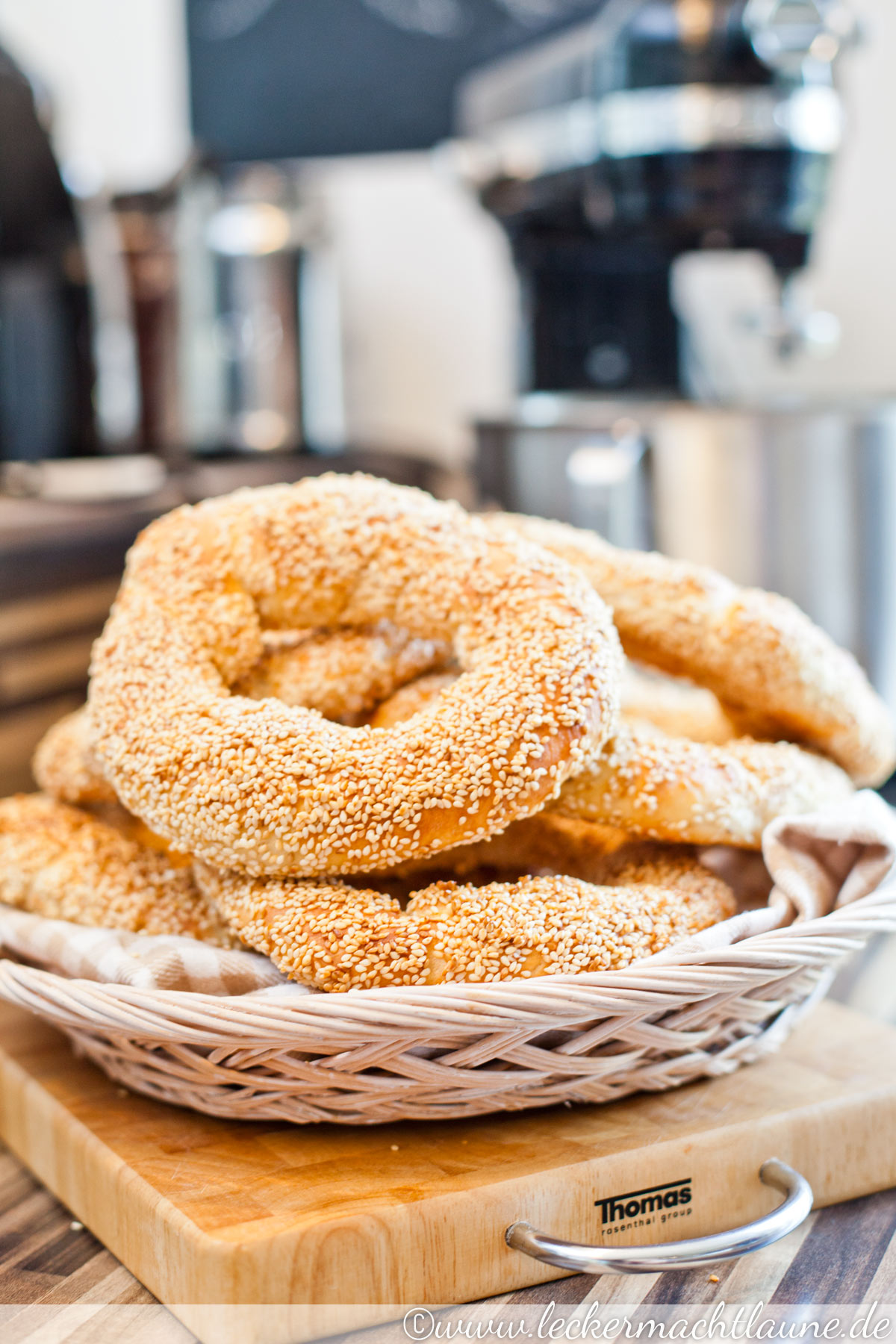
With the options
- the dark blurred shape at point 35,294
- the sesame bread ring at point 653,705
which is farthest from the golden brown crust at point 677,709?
the dark blurred shape at point 35,294

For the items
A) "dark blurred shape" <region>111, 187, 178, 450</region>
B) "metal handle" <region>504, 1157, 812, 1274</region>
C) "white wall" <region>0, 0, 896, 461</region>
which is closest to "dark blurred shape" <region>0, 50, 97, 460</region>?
"dark blurred shape" <region>111, 187, 178, 450</region>

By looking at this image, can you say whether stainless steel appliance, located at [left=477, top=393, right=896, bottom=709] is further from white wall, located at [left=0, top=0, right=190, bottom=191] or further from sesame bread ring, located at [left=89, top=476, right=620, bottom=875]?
white wall, located at [left=0, top=0, right=190, bottom=191]

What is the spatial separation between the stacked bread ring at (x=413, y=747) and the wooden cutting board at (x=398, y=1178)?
3.6 inches

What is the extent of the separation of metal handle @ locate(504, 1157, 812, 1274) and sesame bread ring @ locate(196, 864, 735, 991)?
117mm

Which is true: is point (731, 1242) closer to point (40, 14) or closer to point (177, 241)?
point (177, 241)

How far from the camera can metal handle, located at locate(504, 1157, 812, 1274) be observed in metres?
0.55

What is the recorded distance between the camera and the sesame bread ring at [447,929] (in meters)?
0.60

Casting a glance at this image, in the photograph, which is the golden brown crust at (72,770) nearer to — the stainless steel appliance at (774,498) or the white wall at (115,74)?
the stainless steel appliance at (774,498)

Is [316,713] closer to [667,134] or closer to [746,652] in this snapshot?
[746,652]

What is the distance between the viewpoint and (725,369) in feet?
5.57

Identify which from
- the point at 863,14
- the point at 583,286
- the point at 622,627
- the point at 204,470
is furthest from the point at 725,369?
the point at 622,627

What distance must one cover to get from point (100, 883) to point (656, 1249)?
0.35 metres

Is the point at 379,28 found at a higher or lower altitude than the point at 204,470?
higher

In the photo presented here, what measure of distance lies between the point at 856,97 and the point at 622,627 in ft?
3.66
